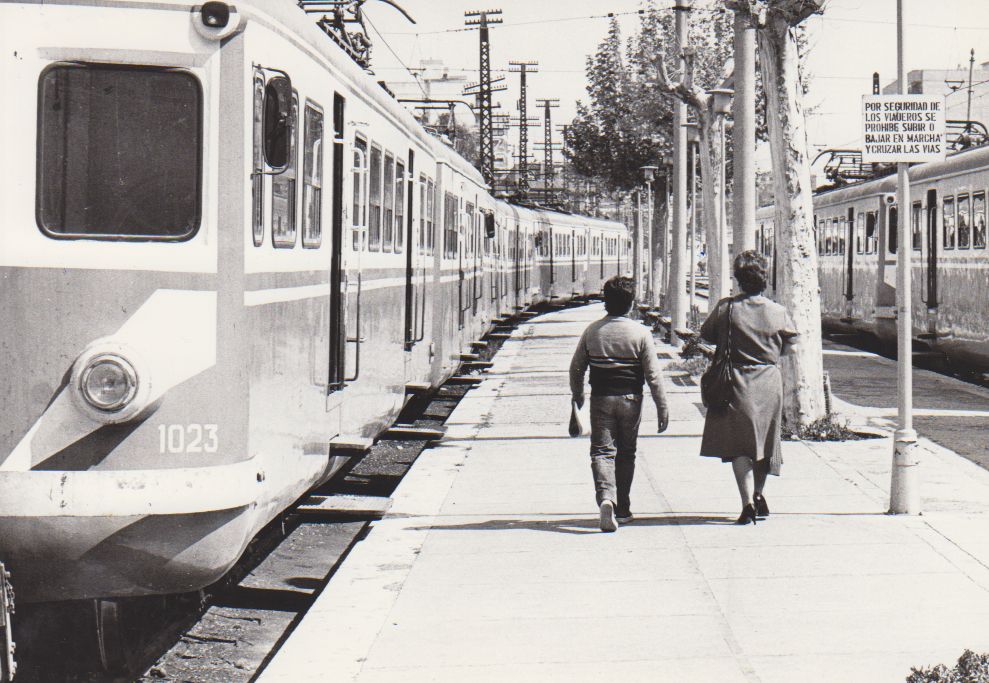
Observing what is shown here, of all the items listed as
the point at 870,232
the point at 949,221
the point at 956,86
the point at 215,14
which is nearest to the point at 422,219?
the point at 215,14

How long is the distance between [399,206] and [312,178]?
427cm

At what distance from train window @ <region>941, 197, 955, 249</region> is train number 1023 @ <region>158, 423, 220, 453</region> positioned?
599 inches

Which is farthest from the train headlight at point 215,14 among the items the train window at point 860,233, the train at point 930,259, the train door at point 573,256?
the train door at point 573,256

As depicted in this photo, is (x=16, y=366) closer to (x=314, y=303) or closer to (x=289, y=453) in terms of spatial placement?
(x=289, y=453)

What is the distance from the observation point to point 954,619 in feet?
23.2

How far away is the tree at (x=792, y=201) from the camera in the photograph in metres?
14.2

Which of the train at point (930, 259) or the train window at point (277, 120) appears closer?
the train window at point (277, 120)

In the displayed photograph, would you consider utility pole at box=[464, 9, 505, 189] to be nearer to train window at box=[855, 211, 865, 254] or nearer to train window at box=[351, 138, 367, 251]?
→ train window at box=[855, 211, 865, 254]

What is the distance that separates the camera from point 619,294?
9398 mm

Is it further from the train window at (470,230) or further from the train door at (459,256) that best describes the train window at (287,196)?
the train window at (470,230)

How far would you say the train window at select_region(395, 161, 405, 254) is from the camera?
12406 millimetres

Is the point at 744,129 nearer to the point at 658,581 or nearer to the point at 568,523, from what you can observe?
the point at 568,523

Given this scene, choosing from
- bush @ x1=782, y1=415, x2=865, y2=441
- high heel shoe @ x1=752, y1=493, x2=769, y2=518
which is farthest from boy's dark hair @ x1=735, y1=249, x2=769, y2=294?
bush @ x1=782, y1=415, x2=865, y2=441

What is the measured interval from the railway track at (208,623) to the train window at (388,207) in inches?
93.6
